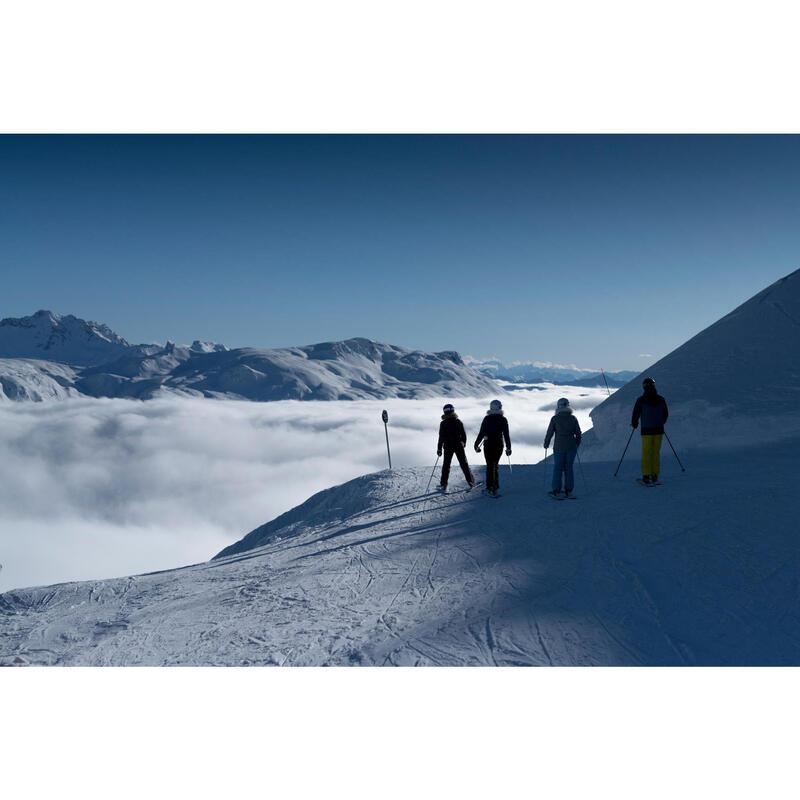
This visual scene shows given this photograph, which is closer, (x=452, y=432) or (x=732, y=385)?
(x=452, y=432)

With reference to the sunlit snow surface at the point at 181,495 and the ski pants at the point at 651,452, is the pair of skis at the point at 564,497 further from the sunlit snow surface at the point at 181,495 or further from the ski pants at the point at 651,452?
the sunlit snow surface at the point at 181,495

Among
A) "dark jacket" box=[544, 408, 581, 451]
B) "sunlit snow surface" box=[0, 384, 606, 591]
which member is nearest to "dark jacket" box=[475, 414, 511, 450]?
"dark jacket" box=[544, 408, 581, 451]

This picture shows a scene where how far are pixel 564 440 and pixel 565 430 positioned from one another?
0.21 meters

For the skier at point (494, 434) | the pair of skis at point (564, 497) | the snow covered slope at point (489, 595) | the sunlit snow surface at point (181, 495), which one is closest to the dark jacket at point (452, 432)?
the skier at point (494, 434)

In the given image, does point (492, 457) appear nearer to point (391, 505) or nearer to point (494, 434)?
point (494, 434)

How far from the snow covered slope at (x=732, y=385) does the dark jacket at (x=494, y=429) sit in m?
7.60

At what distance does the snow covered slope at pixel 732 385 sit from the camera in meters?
14.1

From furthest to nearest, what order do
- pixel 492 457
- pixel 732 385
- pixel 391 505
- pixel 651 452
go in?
pixel 732 385 < pixel 391 505 < pixel 492 457 < pixel 651 452

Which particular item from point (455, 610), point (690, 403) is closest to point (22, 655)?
point (455, 610)

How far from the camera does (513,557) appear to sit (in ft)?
23.1

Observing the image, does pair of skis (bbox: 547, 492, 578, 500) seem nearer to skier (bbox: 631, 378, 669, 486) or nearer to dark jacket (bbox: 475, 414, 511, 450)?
dark jacket (bbox: 475, 414, 511, 450)

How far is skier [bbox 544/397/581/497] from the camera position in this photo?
9.44 metres

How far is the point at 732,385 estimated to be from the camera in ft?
50.1

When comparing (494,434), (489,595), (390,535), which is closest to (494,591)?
(489,595)
